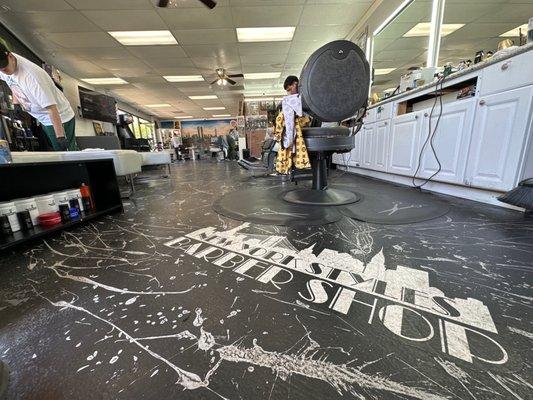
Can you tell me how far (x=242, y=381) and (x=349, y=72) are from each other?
1.66 m

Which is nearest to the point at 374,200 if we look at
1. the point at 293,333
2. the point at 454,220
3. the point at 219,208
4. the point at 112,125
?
the point at 454,220

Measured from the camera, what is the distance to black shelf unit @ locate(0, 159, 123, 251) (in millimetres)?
1247

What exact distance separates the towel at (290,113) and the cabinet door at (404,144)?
4.89 ft

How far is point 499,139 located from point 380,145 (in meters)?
1.41

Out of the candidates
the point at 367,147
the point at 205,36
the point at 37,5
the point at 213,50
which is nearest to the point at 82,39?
the point at 37,5

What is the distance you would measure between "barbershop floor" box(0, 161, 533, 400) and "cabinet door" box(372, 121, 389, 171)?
182 cm

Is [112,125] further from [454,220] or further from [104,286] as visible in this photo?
[454,220]

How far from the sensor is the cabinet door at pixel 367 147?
10.4 feet

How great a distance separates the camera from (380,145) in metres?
2.94

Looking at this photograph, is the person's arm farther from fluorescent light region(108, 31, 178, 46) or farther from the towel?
fluorescent light region(108, 31, 178, 46)

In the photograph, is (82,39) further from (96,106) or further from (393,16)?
(393,16)

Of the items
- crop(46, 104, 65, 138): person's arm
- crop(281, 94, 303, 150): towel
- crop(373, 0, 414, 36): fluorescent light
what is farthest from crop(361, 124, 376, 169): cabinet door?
crop(46, 104, 65, 138): person's arm

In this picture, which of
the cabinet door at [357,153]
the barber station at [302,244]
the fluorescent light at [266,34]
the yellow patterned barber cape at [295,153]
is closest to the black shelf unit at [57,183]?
the barber station at [302,244]

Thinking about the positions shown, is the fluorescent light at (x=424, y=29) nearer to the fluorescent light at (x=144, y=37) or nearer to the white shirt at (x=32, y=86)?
the fluorescent light at (x=144, y=37)
